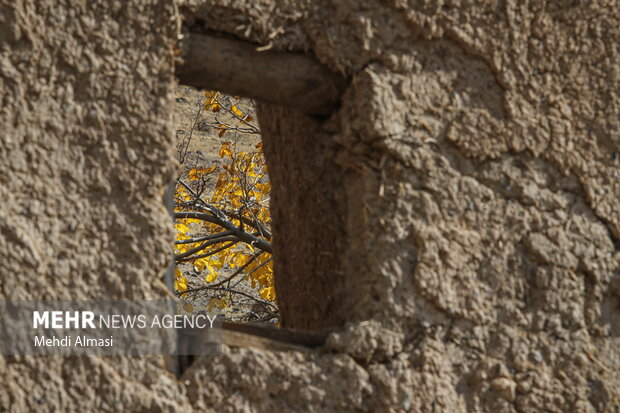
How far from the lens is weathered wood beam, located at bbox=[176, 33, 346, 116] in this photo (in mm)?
1692

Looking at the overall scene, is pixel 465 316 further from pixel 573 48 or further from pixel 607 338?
pixel 573 48

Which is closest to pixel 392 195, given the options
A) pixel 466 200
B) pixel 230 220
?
pixel 466 200

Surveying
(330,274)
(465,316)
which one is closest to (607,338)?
(465,316)

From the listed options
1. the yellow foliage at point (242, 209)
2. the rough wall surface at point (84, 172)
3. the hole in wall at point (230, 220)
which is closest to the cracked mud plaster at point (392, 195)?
the rough wall surface at point (84, 172)

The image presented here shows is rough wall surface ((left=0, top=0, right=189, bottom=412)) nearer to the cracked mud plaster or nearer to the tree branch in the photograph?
the cracked mud plaster

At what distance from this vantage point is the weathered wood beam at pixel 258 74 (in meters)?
1.69

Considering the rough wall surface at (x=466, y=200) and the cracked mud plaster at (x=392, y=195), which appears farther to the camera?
the rough wall surface at (x=466, y=200)

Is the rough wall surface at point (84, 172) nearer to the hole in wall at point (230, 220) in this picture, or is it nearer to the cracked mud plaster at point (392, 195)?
the cracked mud plaster at point (392, 195)

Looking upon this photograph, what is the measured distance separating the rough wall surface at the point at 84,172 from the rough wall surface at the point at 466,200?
0.16 m

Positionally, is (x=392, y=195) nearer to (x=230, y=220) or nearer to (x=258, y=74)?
(x=258, y=74)

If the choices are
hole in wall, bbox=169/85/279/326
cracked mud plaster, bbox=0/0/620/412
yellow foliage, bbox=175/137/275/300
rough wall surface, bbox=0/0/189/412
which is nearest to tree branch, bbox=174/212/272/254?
hole in wall, bbox=169/85/279/326

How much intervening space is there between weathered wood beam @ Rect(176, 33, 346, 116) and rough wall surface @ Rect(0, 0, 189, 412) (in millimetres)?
87

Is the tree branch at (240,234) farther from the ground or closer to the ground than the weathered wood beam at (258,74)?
farther from the ground

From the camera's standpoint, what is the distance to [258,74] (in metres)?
1.75
